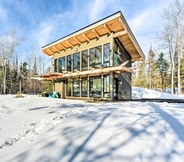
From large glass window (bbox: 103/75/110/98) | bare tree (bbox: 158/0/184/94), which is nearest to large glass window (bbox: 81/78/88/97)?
large glass window (bbox: 103/75/110/98)

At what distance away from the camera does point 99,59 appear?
955 centimetres

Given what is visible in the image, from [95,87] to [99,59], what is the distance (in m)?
2.19

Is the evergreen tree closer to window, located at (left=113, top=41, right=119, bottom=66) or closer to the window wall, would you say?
window, located at (left=113, top=41, right=119, bottom=66)

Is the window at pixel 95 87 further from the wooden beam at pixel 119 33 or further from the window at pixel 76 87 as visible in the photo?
the wooden beam at pixel 119 33

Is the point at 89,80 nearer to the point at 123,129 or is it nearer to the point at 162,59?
the point at 123,129

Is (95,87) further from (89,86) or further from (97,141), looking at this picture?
(97,141)

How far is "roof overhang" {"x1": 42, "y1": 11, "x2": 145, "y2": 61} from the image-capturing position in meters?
8.12

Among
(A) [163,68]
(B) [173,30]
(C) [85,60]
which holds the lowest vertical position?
(C) [85,60]

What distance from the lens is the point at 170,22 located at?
18.0 m

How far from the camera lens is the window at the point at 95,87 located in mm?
9438

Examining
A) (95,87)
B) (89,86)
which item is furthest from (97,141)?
(89,86)

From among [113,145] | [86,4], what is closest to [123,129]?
[113,145]

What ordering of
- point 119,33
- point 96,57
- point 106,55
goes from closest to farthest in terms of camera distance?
1. point 119,33
2. point 106,55
3. point 96,57

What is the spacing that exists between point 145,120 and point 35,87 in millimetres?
22474
